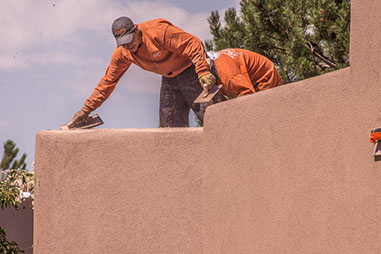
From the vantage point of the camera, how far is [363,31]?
254cm

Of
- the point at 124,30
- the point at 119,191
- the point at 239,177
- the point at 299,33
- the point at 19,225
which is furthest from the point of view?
the point at 299,33

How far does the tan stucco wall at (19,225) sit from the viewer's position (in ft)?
18.5

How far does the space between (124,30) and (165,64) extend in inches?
16.8

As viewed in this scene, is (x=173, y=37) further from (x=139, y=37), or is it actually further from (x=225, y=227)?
(x=225, y=227)

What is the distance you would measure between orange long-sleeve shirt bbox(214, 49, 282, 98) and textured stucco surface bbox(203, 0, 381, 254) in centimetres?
96

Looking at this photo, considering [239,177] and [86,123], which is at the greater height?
[86,123]

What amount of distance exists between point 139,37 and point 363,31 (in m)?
2.13

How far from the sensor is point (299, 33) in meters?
8.88

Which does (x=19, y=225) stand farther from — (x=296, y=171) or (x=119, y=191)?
(x=296, y=171)

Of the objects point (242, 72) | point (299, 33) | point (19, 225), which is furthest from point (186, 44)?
point (299, 33)

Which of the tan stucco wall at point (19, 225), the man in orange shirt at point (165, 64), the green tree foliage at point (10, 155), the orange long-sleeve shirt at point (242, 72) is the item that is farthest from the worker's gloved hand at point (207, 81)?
the green tree foliage at point (10, 155)

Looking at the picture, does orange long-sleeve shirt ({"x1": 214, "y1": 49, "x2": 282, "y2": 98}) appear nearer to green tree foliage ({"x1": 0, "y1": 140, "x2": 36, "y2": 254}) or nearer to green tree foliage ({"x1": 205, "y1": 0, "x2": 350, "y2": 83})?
green tree foliage ({"x1": 0, "y1": 140, "x2": 36, "y2": 254})

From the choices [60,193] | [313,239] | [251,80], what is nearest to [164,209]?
[60,193]

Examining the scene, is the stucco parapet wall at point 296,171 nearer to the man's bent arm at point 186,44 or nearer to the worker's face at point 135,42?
the man's bent arm at point 186,44
